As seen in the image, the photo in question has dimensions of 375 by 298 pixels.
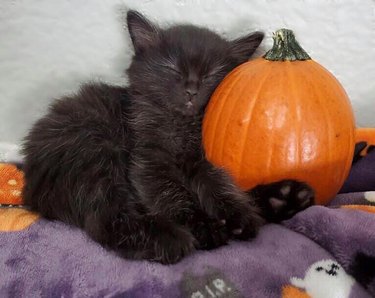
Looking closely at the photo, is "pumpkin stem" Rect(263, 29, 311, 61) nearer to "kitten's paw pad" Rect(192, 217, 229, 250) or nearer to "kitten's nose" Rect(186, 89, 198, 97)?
"kitten's nose" Rect(186, 89, 198, 97)

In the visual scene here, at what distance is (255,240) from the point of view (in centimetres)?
138

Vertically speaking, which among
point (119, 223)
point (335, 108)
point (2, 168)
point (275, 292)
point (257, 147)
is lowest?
point (2, 168)

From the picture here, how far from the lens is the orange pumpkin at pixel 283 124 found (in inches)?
62.6

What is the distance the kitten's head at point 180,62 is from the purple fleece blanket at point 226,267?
60cm

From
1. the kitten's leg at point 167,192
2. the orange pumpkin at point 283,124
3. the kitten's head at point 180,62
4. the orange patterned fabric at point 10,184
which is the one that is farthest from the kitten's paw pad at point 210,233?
the orange patterned fabric at point 10,184

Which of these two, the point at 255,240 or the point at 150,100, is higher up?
the point at 150,100

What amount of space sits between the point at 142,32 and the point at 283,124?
68 cm

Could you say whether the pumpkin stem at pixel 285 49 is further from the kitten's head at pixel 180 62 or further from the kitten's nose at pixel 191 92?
the kitten's nose at pixel 191 92

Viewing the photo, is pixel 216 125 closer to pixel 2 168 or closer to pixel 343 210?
pixel 343 210

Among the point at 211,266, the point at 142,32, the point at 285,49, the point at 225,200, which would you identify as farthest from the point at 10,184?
the point at 285,49

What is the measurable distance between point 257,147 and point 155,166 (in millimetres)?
356

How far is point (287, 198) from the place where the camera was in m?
1.51

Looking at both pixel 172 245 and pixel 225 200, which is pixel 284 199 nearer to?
pixel 225 200

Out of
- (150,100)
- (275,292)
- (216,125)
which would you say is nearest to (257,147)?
(216,125)
